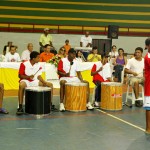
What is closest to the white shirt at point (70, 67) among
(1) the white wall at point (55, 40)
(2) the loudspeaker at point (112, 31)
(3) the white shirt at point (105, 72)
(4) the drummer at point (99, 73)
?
(4) the drummer at point (99, 73)

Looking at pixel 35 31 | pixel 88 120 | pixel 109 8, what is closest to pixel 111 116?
pixel 88 120

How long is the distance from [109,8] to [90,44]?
12.1 ft

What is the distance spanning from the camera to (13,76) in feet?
33.3

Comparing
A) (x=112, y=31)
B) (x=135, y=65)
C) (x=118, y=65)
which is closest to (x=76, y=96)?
(x=135, y=65)

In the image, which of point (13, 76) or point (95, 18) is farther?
point (95, 18)

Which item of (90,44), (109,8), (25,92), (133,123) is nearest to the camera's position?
(133,123)

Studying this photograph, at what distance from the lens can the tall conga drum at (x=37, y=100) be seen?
6.64m

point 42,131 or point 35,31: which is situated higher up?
point 35,31

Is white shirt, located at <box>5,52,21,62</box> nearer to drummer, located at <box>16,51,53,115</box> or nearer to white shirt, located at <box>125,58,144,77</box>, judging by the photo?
drummer, located at <box>16,51,53,115</box>

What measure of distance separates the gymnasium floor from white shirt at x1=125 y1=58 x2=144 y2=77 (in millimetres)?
1183

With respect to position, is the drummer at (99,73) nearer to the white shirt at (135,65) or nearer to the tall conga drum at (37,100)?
the white shirt at (135,65)

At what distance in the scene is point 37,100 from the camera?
21.8 ft

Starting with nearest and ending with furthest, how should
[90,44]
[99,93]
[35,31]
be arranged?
[99,93], [90,44], [35,31]

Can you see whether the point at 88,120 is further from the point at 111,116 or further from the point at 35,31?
the point at 35,31
